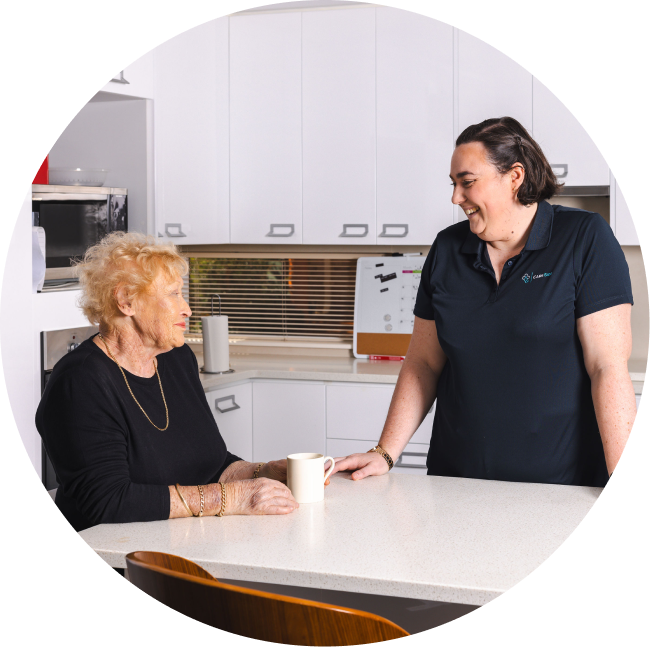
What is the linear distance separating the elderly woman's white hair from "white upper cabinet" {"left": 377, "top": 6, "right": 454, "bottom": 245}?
65.5 inches

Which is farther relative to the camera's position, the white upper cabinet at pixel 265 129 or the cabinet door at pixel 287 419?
the white upper cabinet at pixel 265 129

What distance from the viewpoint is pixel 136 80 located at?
3.04 m

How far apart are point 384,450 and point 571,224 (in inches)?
22.1

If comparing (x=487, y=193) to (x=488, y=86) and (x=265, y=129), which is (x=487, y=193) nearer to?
(x=488, y=86)

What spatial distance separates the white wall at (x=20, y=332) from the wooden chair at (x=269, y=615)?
56.1 inches

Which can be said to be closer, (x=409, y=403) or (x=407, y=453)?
(x=409, y=403)

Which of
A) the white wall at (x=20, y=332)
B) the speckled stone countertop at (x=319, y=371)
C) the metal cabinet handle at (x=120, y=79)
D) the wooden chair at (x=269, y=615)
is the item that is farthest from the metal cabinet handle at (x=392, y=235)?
the wooden chair at (x=269, y=615)

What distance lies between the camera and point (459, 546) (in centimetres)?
111

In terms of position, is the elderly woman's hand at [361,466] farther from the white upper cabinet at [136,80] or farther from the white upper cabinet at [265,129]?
the white upper cabinet at [136,80]

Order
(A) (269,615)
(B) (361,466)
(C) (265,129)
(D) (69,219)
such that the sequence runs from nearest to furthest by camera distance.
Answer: (A) (269,615)
(B) (361,466)
(D) (69,219)
(C) (265,129)

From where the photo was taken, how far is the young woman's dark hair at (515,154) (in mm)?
1544

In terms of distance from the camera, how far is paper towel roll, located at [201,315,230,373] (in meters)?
2.99

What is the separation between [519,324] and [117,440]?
763 mm

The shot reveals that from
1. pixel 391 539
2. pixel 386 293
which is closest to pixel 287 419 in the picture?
pixel 386 293
